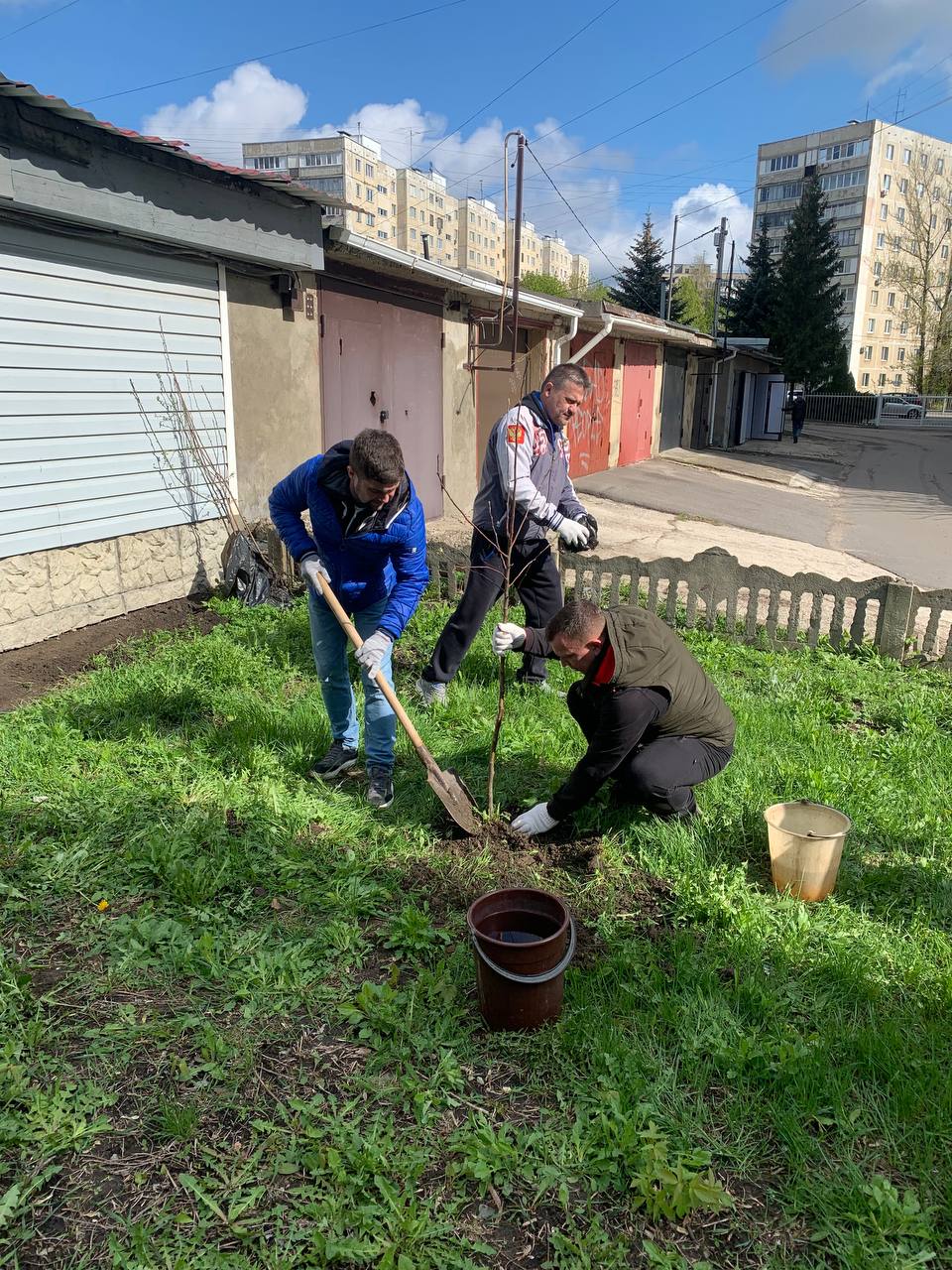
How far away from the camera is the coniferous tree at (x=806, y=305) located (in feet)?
137

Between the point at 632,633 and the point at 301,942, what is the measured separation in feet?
5.38

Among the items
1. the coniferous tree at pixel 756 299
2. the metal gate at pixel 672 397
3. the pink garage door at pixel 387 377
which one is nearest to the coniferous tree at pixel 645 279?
the coniferous tree at pixel 756 299

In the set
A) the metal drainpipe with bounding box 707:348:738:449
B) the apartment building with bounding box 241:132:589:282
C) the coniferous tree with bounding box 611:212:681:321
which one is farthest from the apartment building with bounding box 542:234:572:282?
the metal drainpipe with bounding box 707:348:738:449

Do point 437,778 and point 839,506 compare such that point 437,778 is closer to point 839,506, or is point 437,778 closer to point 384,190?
point 839,506

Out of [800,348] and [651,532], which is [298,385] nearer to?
[651,532]

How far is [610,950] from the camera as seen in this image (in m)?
2.97

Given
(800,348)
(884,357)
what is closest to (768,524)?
(800,348)

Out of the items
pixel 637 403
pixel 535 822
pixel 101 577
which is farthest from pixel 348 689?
pixel 637 403

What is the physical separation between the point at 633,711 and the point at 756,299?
46482 mm

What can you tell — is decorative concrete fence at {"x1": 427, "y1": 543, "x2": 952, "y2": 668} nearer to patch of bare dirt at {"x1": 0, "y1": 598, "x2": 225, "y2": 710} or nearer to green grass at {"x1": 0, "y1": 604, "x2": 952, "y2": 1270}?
green grass at {"x1": 0, "y1": 604, "x2": 952, "y2": 1270}

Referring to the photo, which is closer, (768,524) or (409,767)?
(409,767)

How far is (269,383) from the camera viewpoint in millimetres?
7891

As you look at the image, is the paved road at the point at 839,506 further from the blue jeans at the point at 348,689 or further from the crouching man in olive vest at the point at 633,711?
the blue jeans at the point at 348,689

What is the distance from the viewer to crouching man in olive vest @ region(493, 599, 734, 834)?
10.6 feet
